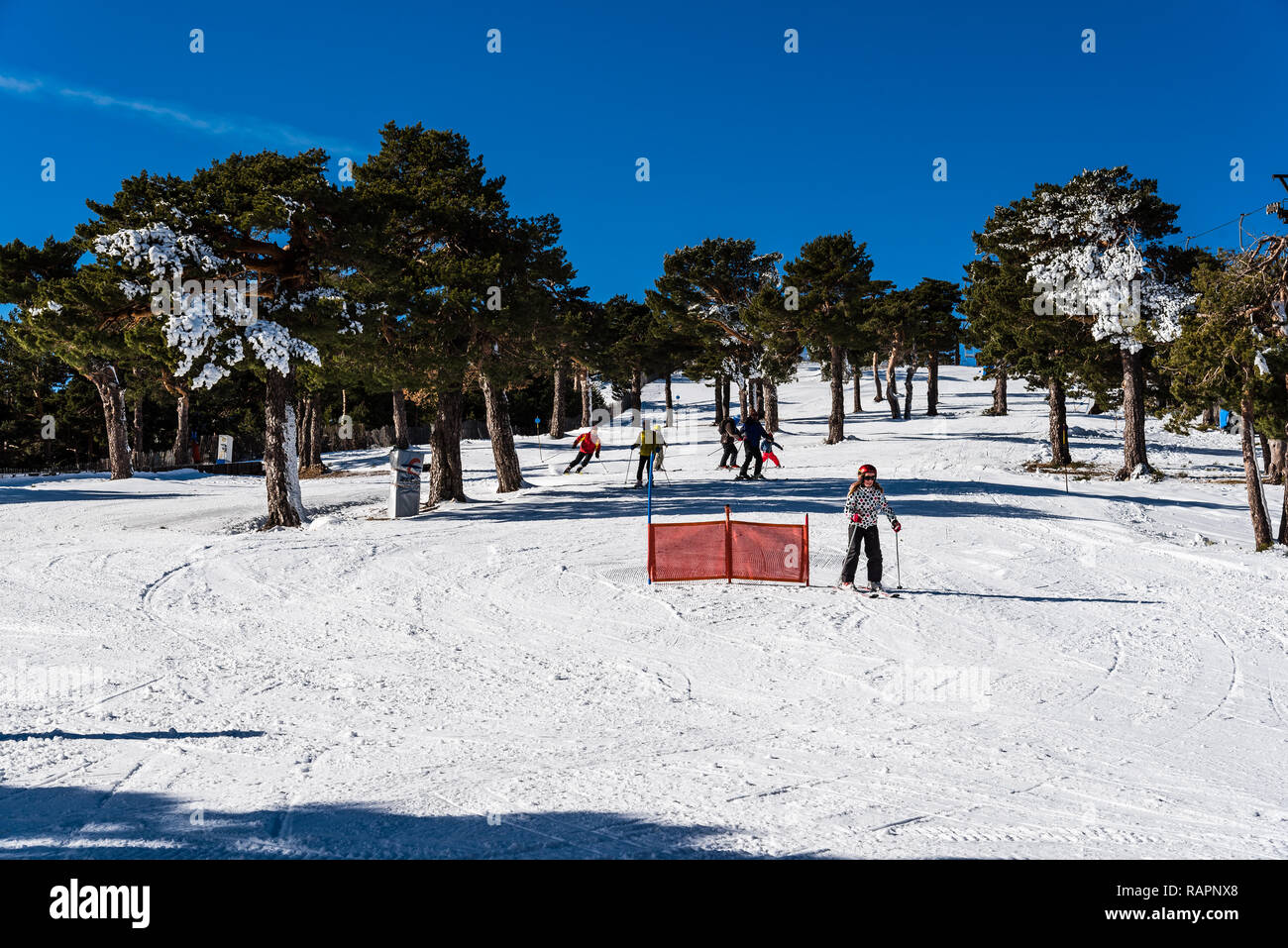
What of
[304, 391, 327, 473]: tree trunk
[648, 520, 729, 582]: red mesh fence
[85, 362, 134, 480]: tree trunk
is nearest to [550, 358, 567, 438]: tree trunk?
[304, 391, 327, 473]: tree trunk

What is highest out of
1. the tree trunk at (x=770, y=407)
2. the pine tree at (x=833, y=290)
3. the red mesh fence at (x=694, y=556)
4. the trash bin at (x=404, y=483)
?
the pine tree at (x=833, y=290)

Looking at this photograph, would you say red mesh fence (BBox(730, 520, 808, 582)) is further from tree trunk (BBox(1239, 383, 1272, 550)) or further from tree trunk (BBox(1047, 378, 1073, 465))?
tree trunk (BBox(1047, 378, 1073, 465))

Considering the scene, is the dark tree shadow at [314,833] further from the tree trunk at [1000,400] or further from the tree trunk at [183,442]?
the tree trunk at [1000,400]

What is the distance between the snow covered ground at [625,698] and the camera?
→ 194 inches

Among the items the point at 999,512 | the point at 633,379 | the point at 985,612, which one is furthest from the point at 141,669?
the point at 633,379

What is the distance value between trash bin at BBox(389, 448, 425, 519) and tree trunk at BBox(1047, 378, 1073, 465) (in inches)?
905

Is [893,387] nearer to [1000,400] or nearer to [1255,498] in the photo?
[1000,400]

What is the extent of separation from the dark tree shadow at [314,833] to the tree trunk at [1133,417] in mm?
26967

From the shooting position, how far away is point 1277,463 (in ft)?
90.2

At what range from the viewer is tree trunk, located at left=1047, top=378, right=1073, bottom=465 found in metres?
29.6

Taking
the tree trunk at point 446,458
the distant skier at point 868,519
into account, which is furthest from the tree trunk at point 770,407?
the distant skier at point 868,519

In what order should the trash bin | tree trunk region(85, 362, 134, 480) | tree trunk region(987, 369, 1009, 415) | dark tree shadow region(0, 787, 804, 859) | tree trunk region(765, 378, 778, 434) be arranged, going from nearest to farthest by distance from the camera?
1. dark tree shadow region(0, 787, 804, 859)
2. the trash bin
3. tree trunk region(85, 362, 134, 480)
4. tree trunk region(765, 378, 778, 434)
5. tree trunk region(987, 369, 1009, 415)

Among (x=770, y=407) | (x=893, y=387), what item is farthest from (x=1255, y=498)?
(x=893, y=387)

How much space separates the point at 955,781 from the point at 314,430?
3594 centimetres
